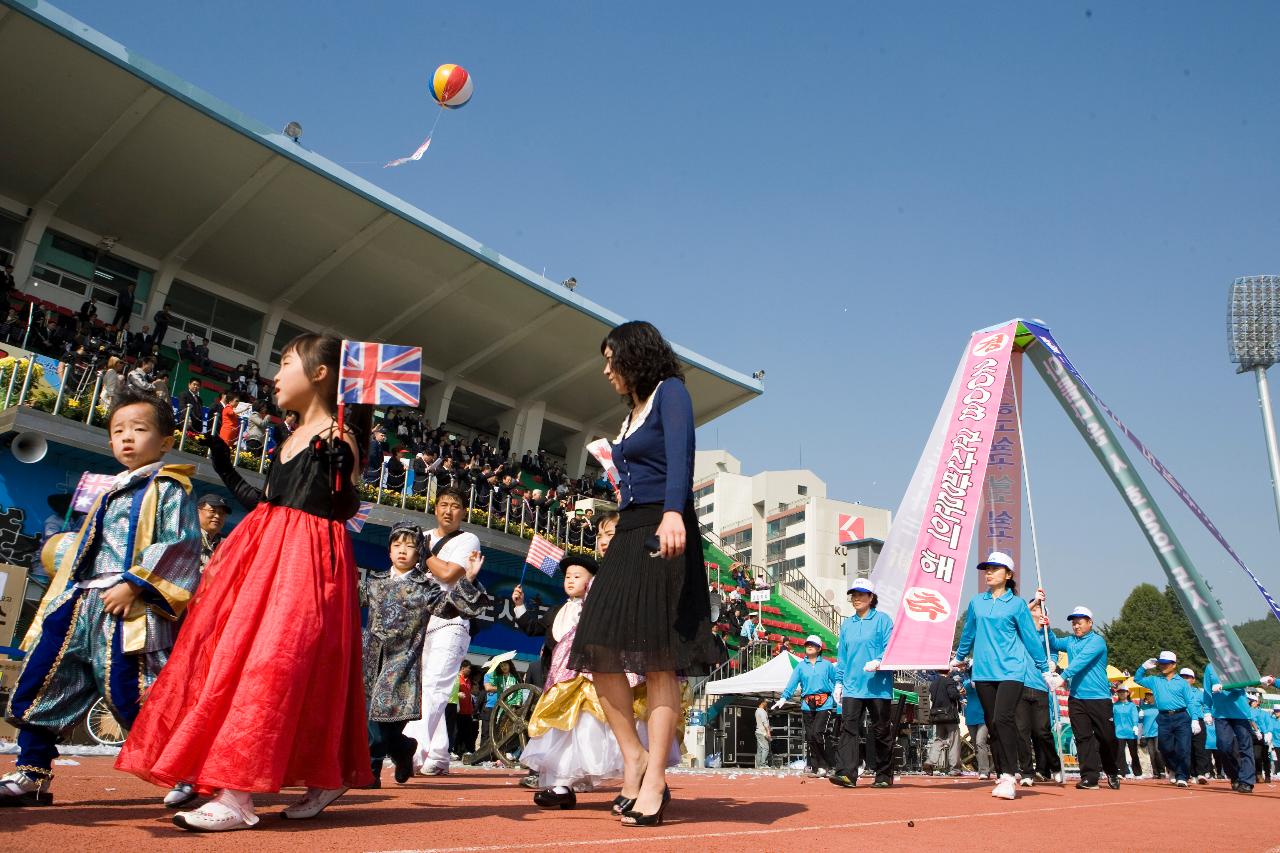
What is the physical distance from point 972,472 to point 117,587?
10.7 metres

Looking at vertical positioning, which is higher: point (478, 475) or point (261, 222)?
point (261, 222)

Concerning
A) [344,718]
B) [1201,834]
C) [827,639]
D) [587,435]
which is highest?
[587,435]

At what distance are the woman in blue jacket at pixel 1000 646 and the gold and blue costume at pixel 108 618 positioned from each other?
5.84 m

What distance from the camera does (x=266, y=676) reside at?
2.87m

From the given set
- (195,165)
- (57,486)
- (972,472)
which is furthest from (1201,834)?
(195,165)

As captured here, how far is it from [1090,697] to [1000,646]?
3.52 meters

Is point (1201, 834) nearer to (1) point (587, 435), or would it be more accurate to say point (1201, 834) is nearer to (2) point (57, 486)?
(2) point (57, 486)

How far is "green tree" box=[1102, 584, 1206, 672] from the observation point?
5934cm

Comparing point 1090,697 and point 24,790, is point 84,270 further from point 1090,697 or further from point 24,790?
point 24,790

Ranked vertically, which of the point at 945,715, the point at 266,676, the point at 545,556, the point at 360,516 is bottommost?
the point at 266,676

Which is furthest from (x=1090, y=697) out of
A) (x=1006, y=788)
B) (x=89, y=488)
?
(x=89, y=488)

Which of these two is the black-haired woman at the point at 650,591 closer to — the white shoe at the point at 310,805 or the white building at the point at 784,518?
the white shoe at the point at 310,805

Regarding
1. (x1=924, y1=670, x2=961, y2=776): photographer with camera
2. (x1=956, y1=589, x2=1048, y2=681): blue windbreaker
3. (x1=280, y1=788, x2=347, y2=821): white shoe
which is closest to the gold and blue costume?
(x1=280, y1=788, x2=347, y2=821): white shoe

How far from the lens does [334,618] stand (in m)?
3.13
